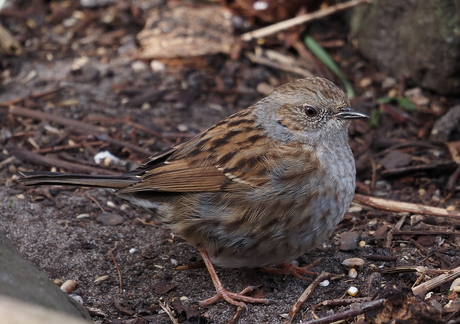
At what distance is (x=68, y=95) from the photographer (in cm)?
696

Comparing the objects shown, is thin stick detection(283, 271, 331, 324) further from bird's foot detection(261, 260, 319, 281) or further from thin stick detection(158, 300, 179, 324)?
thin stick detection(158, 300, 179, 324)

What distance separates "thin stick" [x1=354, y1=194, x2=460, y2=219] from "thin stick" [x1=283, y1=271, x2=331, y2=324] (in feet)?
3.33

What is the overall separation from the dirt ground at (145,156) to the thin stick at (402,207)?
0.22ft

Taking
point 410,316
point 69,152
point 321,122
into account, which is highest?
point 321,122

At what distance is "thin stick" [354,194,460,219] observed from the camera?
5062 millimetres

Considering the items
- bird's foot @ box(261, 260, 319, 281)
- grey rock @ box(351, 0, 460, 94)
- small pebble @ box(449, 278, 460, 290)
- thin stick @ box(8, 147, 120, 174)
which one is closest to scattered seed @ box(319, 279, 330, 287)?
bird's foot @ box(261, 260, 319, 281)

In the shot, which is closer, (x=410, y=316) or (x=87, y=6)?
(x=410, y=316)

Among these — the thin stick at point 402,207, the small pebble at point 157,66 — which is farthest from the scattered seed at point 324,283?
the small pebble at point 157,66

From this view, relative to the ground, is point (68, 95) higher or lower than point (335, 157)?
lower

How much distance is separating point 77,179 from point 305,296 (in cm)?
175

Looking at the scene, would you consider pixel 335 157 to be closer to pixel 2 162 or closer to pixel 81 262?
pixel 81 262

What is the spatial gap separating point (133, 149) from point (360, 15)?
3247 millimetres

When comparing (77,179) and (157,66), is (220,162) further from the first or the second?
(157,66)

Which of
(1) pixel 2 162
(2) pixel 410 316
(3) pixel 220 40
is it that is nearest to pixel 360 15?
(3) pixel 220 40
